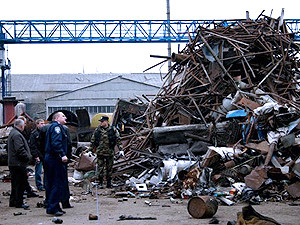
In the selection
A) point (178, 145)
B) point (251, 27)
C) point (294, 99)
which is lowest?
point (178, 145)

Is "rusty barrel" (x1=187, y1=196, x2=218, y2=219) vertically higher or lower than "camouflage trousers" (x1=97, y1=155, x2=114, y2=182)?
lower

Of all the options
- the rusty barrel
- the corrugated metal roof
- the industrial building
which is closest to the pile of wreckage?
the rusty barrel

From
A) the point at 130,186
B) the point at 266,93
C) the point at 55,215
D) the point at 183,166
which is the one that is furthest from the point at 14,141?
the point at 266,93

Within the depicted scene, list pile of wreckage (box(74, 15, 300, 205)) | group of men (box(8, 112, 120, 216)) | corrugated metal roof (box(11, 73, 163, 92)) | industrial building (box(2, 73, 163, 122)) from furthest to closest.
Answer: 1. corrugated metal roof (box(11, 73, 163, 92))
2. industrial building (box(2, 73, 163, 122))
3. pile of wreckage (box(74, 15, 300, 205))
4. group of men (box(8, 112, 120, 216))

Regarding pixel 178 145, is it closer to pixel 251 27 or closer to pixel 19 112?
pixel 251 27

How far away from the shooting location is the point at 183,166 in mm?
13938

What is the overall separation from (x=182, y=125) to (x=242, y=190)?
479 cm

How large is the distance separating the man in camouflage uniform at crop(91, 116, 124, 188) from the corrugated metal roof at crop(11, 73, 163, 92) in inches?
2063

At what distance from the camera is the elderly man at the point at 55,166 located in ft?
31.7

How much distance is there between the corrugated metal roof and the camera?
227ft

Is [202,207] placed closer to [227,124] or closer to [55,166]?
[55,166]

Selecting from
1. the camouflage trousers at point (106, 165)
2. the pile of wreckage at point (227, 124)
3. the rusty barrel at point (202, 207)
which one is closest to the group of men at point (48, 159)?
the camouflage trousers at point (106, 165)

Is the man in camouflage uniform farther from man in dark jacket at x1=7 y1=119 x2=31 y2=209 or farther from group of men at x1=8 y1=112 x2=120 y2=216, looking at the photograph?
man in dark jacket at x1=7 y1=119 x2=31 y2=209

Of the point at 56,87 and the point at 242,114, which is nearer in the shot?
the point at 242,114
